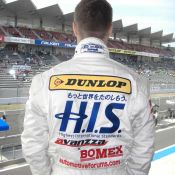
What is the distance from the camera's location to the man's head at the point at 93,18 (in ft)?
5.23

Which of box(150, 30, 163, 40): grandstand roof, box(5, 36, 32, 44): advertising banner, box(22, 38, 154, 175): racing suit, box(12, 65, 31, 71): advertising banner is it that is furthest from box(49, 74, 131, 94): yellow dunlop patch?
box(150, 30, 163, 40): grandstand roof

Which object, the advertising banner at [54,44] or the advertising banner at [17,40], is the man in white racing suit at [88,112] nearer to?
the advertising banner at [17,40]

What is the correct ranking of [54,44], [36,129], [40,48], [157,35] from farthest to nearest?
1. [157,35]
2. [40,48]
3. [54,44]
4. [36,129]

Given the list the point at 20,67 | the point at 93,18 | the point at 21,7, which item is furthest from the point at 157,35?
the point at 93,18

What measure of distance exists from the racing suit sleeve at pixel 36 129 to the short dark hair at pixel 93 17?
0.34 m

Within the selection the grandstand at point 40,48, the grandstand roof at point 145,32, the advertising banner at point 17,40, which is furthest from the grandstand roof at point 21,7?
the grandstand roof at point 145,32

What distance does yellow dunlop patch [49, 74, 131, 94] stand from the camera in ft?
5.24

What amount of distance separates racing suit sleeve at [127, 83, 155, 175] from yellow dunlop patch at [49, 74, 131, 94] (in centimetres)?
9

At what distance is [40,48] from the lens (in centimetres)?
3219

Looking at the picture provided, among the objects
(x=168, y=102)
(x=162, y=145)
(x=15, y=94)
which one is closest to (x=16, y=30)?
(x=15, y=94)

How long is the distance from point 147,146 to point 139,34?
154ft

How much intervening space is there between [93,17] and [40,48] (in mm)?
31149

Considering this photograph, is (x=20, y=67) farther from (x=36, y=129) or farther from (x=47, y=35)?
(x=36, y=129)

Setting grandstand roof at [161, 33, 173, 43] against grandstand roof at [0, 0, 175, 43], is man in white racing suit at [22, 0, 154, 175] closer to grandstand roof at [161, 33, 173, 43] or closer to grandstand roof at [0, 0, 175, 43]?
grandstand roof at [0, 0, 175, 43]
